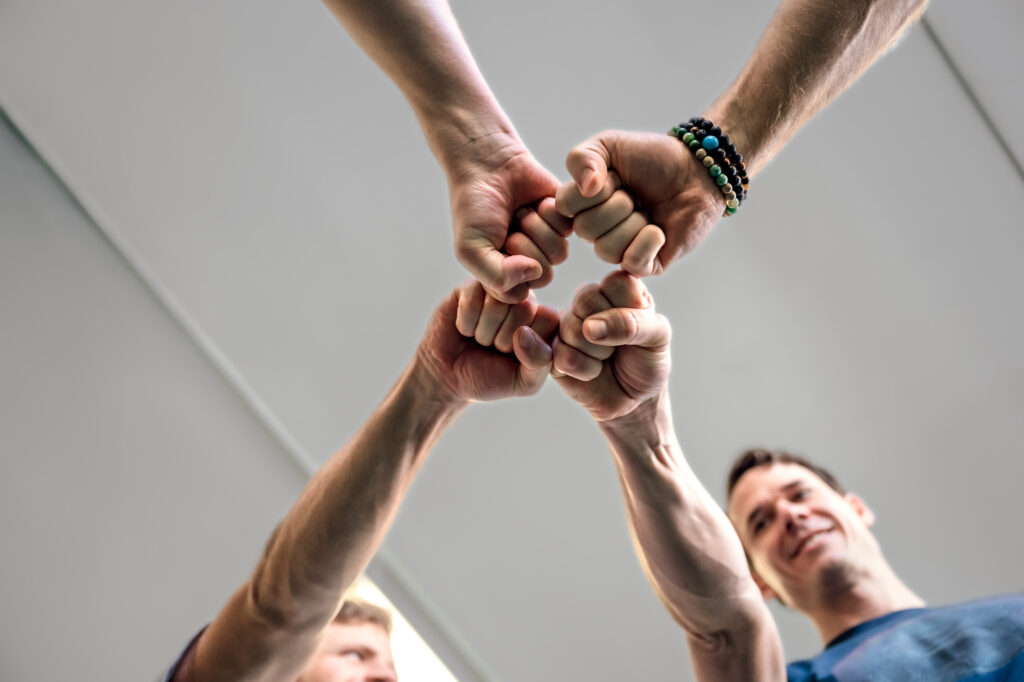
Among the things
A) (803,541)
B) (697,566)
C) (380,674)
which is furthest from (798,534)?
(380,674)

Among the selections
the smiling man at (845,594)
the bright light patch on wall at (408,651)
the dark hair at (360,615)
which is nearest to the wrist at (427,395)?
the dark hair at (360,615)

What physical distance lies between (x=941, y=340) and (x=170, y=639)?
1894 millimetres

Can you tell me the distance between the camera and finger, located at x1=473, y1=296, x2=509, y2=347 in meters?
0.95

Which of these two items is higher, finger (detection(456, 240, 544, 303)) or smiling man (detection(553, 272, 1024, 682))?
finger (detection(456, 240, 544, 303))

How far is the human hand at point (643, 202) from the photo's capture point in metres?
0.90

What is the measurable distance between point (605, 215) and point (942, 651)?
0.86 metres

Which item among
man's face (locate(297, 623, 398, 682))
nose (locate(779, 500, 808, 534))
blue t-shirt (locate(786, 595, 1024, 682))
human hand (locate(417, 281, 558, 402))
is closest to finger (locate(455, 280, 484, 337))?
human hand (locate(417, 281, 558, 402))

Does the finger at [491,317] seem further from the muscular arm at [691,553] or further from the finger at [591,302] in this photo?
the muscular arm at [691,553]

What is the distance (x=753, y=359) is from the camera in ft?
6.73

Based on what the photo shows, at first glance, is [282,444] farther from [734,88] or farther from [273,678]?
[734,88]

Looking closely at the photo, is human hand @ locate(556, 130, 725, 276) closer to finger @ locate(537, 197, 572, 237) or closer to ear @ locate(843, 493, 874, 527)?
finger @ locate(537, 197, 572, 237)

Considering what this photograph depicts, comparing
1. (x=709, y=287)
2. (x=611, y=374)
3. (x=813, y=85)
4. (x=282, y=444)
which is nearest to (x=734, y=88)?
(x=813, y=85)

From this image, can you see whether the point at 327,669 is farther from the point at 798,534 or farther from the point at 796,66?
the point at 796,66

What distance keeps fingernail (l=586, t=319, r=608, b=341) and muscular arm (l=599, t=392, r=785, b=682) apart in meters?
0.19
